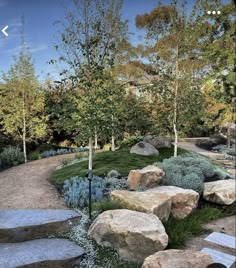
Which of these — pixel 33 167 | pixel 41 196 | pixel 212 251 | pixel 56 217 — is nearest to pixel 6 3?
pixel 56 217

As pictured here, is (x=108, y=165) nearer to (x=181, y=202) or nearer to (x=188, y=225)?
(x=181, y=202)

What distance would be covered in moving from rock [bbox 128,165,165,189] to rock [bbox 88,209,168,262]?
185cm

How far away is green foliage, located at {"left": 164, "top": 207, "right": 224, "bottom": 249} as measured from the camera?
A: 3.87m

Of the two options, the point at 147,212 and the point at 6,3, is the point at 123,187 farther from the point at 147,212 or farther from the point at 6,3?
the point at 6,3

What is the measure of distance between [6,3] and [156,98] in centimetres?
590

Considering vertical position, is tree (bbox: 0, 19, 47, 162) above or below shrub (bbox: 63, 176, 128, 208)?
above

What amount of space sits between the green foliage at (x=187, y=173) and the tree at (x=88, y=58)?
165 cm

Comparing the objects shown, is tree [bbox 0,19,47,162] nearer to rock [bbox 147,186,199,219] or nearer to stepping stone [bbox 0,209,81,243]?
stepping stone [bbox 0,209,81,243]

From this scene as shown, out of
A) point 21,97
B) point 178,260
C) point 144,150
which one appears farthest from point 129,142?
point 178,260

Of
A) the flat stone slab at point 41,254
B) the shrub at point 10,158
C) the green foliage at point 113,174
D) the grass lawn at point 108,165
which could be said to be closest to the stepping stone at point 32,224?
the flat stone slab at point 41,254

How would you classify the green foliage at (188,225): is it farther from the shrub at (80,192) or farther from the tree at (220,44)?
the tree at (220,44)

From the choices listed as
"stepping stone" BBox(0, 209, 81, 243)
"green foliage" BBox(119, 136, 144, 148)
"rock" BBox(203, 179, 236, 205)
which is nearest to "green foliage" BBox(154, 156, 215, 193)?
"rock" BBox(203, 179, 236, 205)

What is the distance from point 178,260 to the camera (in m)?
2.79

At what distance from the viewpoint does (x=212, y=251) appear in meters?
3.72
